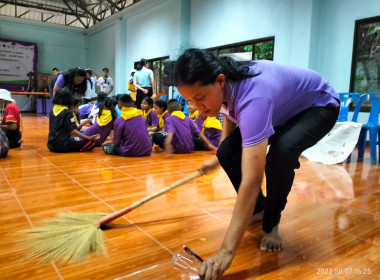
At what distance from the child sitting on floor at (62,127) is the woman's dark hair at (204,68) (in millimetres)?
2694

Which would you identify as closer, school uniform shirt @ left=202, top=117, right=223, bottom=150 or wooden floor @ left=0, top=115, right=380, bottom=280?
wooden floor @ left=0, top=115, right=380, bottom=280

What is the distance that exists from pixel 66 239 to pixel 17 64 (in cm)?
1122

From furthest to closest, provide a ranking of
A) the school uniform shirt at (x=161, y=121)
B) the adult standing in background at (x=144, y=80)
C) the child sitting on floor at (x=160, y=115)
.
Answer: the adult standing in background at (x=144, y=80) → the school uniform shirt at (x=161, y=121) → the child sitting on floor at (x=160, y=115)

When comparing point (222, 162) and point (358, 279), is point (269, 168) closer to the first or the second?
point (222, 162)

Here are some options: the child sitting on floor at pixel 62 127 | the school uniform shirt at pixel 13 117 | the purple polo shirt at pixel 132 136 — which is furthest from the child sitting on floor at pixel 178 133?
the school uniform shirt at pixel 13 117

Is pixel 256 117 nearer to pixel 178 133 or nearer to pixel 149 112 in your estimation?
pixel 178 133

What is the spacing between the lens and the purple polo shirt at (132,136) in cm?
325

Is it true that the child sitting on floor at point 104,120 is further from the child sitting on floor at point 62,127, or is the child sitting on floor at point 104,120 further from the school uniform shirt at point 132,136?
the school uniform shirt at point 132,136

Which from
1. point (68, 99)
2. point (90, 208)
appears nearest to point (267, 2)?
point (68, 99)

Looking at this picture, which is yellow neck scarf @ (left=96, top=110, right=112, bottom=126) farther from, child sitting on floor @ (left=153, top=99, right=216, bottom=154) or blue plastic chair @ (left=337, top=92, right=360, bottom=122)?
blue plastic chair @ (left=337, top=92, right=360, bottom=122)

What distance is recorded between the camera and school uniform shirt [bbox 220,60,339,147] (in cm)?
91

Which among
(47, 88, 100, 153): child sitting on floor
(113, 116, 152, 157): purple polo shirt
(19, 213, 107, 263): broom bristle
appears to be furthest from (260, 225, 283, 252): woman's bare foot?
(47, 88, 100, 153): child sitting on floor

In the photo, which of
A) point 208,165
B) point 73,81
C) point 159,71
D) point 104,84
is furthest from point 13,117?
point 159,71

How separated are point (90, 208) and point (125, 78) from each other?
8475 mm
